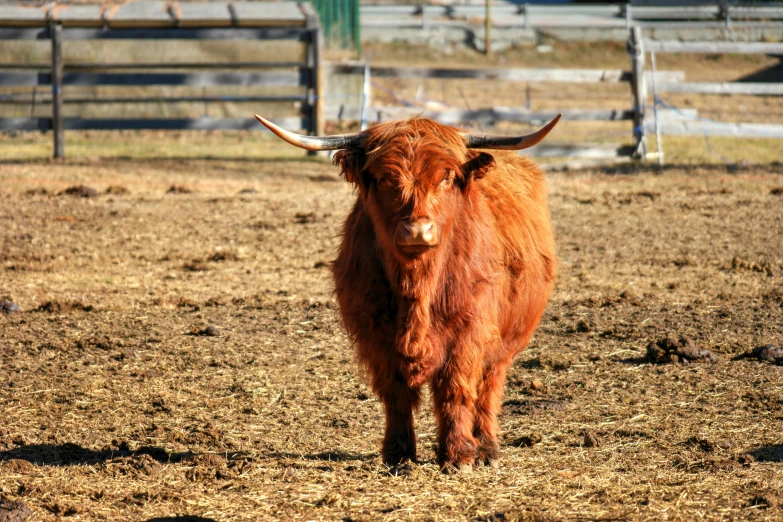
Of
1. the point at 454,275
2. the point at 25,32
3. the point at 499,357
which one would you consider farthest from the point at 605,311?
the point at 25,32

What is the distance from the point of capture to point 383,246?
15.1ft

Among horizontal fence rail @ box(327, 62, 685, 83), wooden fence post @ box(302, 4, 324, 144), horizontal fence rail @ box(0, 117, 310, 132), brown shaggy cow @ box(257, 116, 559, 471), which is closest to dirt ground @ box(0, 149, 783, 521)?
brown shaggy cow @ box(257, 116, 559, 471)

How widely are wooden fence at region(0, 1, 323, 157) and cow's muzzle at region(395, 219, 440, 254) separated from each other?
12.3m

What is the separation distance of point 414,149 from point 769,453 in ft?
7.80

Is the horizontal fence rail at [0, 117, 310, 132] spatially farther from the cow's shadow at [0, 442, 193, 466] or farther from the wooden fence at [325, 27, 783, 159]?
the cow's shadow at [0, 442, 193, 466]

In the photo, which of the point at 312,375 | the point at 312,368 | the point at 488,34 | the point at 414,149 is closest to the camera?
the point at 414,149

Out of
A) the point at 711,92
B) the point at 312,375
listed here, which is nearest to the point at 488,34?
the point at 711,92

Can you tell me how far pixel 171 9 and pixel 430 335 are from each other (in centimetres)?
1659

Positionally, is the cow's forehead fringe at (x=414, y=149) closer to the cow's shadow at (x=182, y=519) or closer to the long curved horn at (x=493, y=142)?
the long curved horn at (x=493, y=142)

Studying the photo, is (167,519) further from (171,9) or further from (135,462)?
(171,9)

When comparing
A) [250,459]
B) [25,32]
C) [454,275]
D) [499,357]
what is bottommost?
[250,459]

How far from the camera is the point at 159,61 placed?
19672mm

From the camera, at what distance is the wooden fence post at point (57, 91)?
15312 millimetres

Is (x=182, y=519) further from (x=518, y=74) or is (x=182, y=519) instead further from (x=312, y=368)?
(x=518, y=74)
